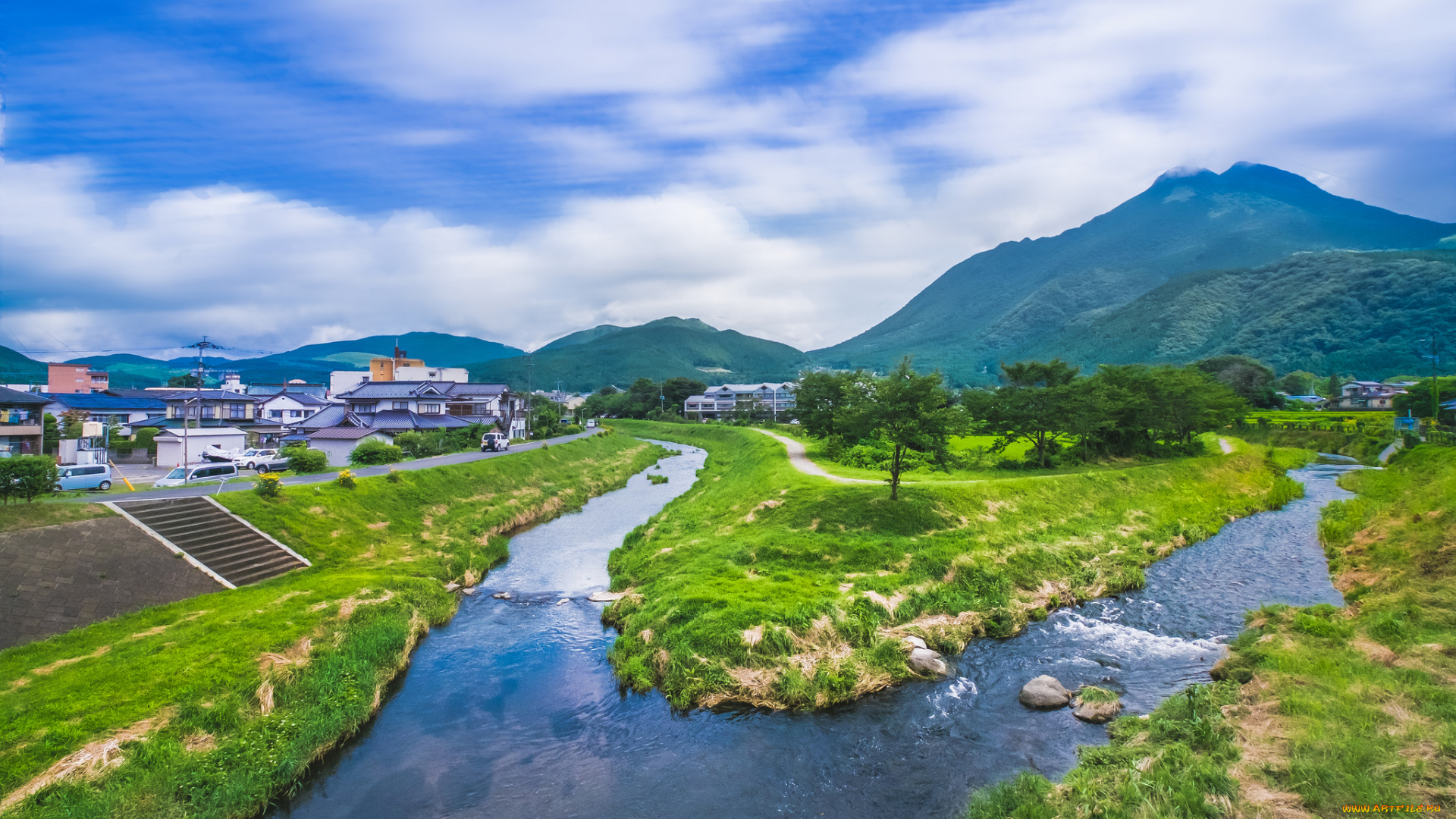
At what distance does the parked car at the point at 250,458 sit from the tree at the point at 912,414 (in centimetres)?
3811

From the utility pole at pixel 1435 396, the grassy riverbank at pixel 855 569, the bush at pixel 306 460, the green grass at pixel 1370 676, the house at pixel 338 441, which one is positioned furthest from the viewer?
the house at pixel 338 441

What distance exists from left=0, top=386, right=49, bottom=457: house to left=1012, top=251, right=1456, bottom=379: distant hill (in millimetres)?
173983

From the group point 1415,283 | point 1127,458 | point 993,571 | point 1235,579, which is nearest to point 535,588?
point 993,571

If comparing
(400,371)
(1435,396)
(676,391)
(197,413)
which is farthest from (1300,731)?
(676,391)

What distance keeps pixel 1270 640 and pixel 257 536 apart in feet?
105

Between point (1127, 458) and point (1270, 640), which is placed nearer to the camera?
point (1270, 640)

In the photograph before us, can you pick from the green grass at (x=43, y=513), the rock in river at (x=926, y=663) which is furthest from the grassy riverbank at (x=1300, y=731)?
the green grass at (x=43, y=513)

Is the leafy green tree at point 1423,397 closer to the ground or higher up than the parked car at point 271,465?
higher up

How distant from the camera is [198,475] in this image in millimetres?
32812

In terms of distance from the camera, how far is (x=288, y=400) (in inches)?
3007

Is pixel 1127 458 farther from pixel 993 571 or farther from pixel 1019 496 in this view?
pixel 993 571

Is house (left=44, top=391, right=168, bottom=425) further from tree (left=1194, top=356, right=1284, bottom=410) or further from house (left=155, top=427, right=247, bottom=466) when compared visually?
tree (left=1194, top=356, right=1284, bottom=410)

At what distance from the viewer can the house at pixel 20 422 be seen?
3700cm

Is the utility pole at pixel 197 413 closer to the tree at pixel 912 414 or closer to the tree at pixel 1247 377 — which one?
the tree at pixel 912 414
